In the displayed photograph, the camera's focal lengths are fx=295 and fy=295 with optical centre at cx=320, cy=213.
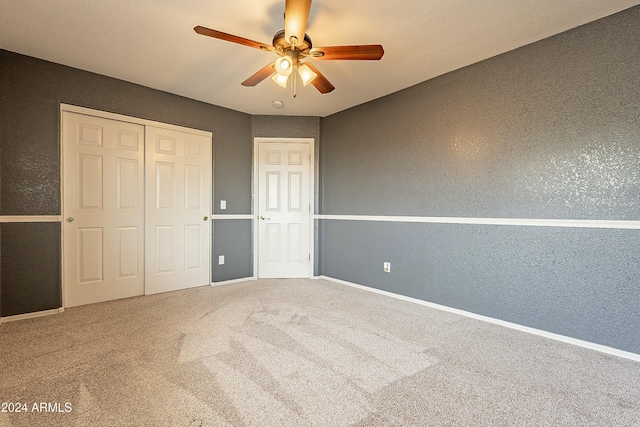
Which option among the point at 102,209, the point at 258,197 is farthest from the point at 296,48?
the point at 102,209

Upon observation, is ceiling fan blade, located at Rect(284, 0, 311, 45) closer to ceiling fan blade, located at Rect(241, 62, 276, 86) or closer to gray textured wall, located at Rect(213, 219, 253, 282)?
ceiling fan blade, located at Rect(241, 62, 276, 86)

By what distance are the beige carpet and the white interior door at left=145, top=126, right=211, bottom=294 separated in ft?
2.82

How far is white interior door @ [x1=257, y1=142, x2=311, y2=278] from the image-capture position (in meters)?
4.38

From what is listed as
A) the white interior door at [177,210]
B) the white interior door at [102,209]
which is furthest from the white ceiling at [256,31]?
the white interior door at [177,210]

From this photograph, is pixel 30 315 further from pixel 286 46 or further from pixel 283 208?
pixel 286 46

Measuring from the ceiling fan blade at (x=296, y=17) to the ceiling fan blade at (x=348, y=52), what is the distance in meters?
0.16

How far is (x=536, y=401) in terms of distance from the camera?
1.56 meters

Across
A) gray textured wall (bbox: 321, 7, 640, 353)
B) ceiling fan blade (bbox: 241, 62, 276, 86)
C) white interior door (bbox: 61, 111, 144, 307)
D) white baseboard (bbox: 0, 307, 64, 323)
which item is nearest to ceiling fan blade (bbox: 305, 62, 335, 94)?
ceiling fan blade (bbox: 241, 62, 276, 86)

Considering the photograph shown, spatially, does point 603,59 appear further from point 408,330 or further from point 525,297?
point 408,330

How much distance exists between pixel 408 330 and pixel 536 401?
1012 mm

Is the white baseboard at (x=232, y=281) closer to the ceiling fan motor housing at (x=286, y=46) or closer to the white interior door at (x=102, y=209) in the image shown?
the white interior door at (x=102, y=209)

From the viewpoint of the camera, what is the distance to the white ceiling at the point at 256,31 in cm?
207

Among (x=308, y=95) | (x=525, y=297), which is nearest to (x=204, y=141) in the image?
(x=308, y=95)

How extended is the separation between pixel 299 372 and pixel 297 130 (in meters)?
3.42
